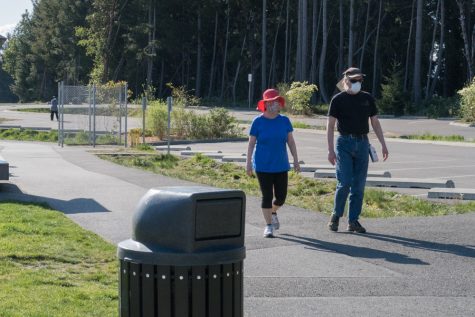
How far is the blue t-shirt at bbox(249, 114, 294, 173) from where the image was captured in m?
9.91

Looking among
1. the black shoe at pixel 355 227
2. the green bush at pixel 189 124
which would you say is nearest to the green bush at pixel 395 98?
the green bush at pixel 189 124

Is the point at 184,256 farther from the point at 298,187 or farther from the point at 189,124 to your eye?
the point at 189,124

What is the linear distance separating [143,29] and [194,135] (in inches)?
1942

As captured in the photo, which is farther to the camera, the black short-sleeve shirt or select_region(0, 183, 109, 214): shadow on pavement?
select_region(0, 183, 109, 214): shadow on pavement

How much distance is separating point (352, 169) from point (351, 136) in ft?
1.30

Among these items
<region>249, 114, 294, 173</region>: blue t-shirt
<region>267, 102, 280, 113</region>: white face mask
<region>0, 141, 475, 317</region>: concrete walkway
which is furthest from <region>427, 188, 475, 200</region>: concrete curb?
<region>267, 102, 280, 113</region>: white face mask

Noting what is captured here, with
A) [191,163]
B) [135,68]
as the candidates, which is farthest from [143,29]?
[191,163]

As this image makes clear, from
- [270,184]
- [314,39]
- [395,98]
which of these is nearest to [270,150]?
[270,184]

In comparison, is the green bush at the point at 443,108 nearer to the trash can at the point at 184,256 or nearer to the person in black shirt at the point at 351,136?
the person in black shirt at the point at 351,136

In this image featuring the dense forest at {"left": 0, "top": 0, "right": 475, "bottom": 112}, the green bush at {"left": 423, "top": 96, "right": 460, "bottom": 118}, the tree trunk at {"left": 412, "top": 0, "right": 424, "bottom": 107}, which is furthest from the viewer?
the dense forest at {"left": 0, "top": 0, "right": 475, "bottom": 112}

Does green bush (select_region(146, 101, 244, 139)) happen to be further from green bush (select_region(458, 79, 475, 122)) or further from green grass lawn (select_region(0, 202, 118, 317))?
green grass lawn (select_region(0, 202, 118, 317))

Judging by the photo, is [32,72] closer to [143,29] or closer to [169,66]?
[169,66]

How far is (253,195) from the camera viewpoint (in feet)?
46.9

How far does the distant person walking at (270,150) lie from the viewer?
991 centimetres
